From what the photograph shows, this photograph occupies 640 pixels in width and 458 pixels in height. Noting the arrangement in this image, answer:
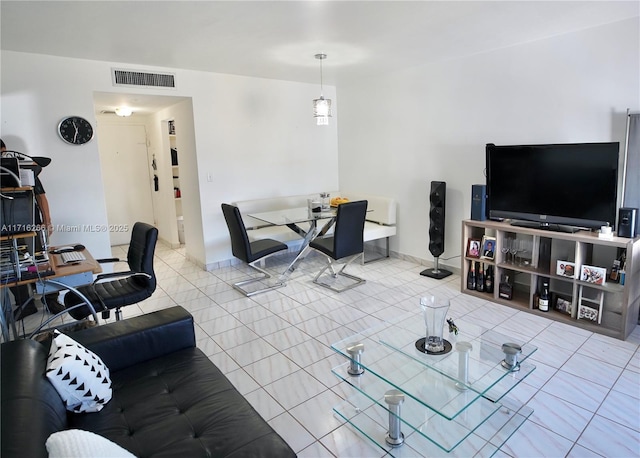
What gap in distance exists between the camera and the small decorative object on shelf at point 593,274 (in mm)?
2959

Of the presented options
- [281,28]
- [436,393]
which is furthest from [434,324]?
[281,28]

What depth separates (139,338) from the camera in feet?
6.54

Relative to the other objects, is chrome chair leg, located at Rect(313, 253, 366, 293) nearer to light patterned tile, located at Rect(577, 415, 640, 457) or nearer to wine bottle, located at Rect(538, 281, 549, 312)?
wine bottle, located at Rect(538, 281, 549, 312)

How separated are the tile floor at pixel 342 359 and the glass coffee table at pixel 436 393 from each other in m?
0.07

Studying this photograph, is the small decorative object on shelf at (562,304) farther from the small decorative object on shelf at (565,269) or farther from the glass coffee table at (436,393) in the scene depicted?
the glass coffee table at (436,393)

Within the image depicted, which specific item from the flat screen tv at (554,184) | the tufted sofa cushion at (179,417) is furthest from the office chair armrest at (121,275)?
the flat screen tv at (554,184)

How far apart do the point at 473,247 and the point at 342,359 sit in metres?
1.91

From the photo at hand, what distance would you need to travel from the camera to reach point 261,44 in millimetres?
3492

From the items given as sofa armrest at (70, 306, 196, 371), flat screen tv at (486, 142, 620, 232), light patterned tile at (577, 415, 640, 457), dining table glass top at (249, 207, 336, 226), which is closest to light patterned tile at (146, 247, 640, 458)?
light patterned tile at (577, 415, 640, 457)

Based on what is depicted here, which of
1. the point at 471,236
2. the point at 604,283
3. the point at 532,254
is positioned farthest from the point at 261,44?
the point at 604,283

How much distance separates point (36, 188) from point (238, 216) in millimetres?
1648

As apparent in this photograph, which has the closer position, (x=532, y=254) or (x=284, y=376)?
(x=284, y=376)

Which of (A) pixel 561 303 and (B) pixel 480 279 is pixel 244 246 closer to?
(B) pixel 480 279

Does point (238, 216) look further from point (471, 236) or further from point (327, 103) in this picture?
point (471, 236)
